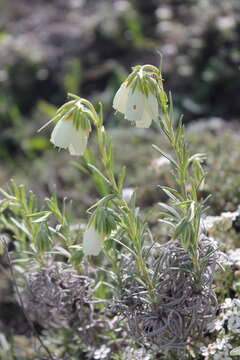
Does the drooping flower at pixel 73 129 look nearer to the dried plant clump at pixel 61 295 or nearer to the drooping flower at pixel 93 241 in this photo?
the drooping flower at pixel 93 241

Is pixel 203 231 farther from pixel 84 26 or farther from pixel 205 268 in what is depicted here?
pixel 84 26

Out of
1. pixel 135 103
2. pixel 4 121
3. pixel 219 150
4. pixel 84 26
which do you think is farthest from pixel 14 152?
pixel 135 103

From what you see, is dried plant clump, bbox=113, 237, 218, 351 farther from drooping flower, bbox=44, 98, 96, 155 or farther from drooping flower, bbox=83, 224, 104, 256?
drooping flower, bbox=44, 98, 96, 155

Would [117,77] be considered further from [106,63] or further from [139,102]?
[139,102]

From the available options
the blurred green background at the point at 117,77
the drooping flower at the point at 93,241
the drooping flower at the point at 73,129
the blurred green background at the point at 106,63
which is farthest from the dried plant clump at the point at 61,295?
the blurred green background at the point at 106,63

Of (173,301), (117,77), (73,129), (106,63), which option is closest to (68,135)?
(73,129)

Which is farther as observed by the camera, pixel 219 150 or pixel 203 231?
pixel 219 150
